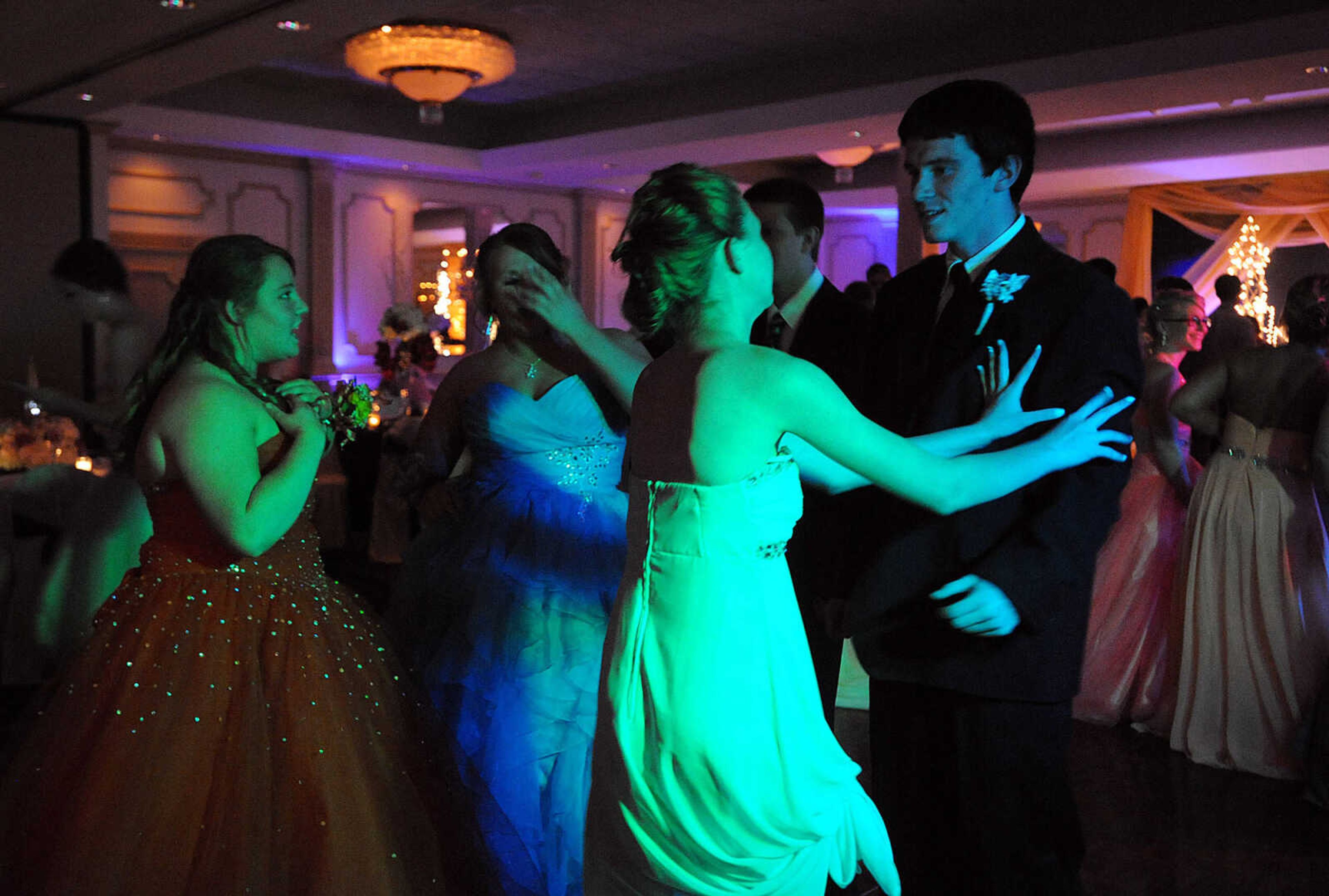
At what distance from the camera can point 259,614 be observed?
6.72 feet

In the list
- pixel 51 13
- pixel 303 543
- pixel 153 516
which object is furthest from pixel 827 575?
pixel 51 13

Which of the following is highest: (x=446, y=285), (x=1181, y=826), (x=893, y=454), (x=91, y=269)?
(x=446, y=285)

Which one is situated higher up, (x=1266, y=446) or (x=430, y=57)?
(x=430, y=57)

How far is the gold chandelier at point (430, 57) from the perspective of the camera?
643 centimetres

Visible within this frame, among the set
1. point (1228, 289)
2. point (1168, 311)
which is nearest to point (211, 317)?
point (1168, 311)

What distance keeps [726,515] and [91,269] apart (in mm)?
3474

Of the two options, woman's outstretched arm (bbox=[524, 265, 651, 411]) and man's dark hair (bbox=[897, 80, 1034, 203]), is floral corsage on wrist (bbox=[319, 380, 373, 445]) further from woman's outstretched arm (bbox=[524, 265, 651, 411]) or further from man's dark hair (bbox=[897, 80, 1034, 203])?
man's dark hair (bbox=[897, 80, 1034, 203])

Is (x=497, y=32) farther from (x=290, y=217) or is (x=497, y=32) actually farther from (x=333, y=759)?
(x=333, y=759)

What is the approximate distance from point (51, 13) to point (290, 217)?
4657mm

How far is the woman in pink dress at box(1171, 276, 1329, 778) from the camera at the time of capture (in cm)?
359

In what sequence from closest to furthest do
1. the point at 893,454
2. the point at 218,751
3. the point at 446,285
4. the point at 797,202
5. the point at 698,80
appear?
the point at 893,454, the point at 218,751, the point at 797,202, the point at 698,80, the point at 446,285

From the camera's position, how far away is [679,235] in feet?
4.97

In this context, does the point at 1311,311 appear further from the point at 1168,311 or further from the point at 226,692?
the point at 226,692

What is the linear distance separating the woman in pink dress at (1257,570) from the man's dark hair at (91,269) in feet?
12.6
